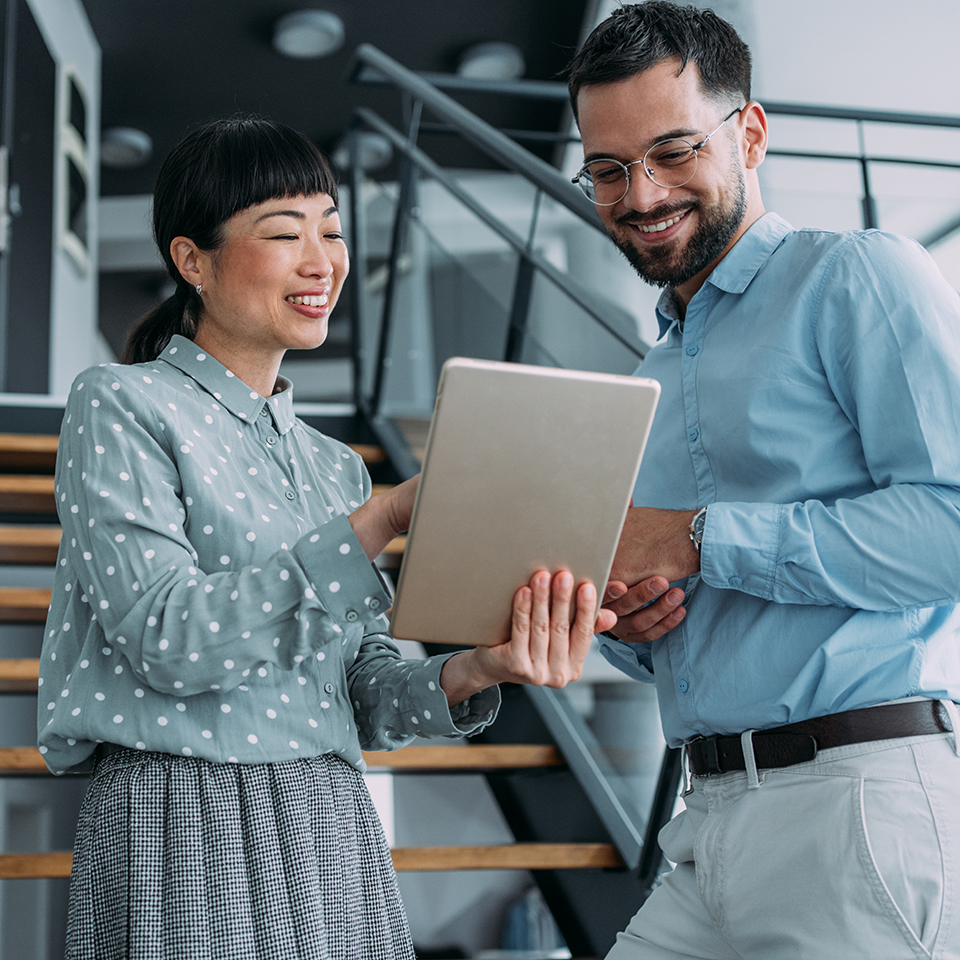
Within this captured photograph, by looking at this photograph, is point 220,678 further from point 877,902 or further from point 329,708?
point 877,902

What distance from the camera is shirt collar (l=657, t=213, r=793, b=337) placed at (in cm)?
124

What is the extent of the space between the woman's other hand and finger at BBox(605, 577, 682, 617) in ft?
0.90

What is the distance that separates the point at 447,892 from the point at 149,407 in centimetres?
464

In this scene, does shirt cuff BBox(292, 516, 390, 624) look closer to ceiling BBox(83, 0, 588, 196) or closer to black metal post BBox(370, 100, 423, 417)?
black metal post BBox(370, 100, 423, 417)

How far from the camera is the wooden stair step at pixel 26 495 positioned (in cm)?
294

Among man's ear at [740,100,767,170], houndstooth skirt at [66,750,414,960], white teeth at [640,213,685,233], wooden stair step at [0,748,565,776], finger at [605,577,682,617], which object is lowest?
wooden stair step at [0,748,565,776]

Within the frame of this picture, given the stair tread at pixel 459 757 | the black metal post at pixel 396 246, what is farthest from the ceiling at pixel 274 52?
the stair tread at pixel 459 757

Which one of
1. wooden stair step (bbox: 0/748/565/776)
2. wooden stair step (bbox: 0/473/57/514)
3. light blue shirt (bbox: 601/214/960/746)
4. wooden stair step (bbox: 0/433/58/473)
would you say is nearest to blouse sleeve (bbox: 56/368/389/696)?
light blue shirt (bbox: 601/214/960/746)

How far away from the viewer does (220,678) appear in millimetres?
974

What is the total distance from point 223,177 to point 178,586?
513 millimetres

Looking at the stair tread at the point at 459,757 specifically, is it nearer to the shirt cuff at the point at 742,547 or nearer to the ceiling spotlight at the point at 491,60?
the shirt cuff at the point at 742,547

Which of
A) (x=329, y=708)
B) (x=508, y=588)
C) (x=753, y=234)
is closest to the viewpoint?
(x=508, y=588)

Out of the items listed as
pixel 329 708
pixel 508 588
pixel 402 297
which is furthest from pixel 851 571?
pixel 402 297

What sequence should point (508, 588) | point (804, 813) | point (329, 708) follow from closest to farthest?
point (508, 588) < point (804, 813) < point (329, 708)
